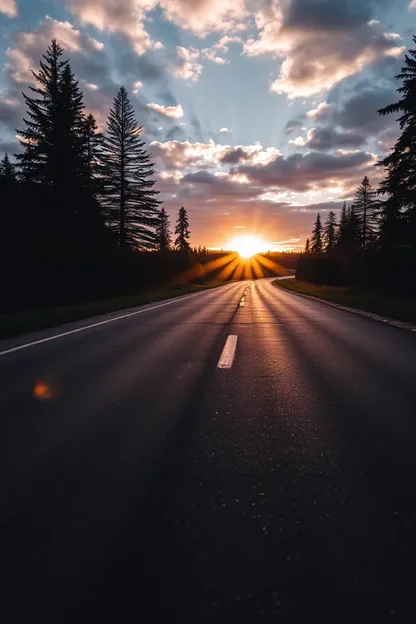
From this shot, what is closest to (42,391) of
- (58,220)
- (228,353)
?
(228,353)

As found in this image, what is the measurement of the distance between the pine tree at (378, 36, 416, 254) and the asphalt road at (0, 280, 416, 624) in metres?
25.8

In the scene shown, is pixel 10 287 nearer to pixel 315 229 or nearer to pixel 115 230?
pixel 115 230

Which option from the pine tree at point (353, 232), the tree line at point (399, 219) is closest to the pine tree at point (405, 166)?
the tree line at point (399, 219)

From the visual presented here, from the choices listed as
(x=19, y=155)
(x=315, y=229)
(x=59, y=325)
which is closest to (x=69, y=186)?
(x=19, y=155)

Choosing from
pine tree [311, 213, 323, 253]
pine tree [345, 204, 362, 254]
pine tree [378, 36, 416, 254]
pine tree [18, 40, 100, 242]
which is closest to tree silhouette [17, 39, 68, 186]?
pine tree [18, 40, 100, 242]

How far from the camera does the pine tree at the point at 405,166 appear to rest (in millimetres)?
26734

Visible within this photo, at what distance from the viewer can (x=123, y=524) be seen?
8.19 feet

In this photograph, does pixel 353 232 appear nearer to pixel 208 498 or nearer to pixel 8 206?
pixel 8 206

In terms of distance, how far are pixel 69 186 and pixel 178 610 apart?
3434 cm

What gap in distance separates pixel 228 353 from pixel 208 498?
5.47m

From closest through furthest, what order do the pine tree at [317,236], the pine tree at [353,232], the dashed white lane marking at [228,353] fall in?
the dashed white lane marking at [228,353] < the pine tree at [353,232] < the pine tree at [317,236]

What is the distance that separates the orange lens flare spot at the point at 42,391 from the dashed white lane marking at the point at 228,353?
2.77m

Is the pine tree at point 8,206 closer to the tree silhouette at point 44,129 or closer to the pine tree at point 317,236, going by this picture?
the tree silhouette at point 44,129

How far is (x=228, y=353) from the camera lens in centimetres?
822
